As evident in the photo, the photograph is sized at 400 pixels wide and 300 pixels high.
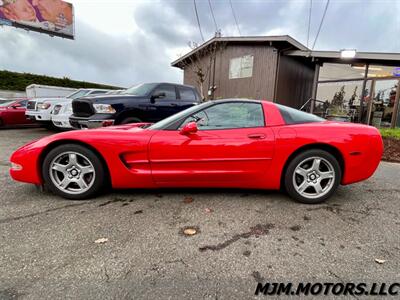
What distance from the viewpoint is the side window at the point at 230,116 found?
289 cm

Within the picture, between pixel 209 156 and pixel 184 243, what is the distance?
1.04 metres

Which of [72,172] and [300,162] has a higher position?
[300,162]

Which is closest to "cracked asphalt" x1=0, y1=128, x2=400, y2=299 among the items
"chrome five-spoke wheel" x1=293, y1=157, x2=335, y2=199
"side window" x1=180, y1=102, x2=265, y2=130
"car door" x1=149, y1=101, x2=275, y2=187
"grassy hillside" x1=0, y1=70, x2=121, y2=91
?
"chrome five-spoke wheel" x1=293, y1=157, x2=335, y2=199

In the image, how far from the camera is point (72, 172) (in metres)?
2.85

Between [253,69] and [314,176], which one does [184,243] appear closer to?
[314,176]

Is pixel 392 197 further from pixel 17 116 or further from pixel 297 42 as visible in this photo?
pixel 17 116

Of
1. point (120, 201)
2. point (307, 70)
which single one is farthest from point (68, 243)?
point (307, 70)

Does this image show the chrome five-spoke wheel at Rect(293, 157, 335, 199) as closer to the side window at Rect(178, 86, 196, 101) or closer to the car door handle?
the car door handle

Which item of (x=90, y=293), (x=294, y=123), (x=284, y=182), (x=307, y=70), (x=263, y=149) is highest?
(x=307, y=70)

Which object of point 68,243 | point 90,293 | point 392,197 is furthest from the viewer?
point 392,197

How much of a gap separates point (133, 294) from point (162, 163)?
1471 millimetres

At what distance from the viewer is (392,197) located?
3240 millimetres

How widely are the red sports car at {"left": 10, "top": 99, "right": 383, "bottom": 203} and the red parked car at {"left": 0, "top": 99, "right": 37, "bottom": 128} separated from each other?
28.7 ft

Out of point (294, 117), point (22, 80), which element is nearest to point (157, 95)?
point (294, 117)
